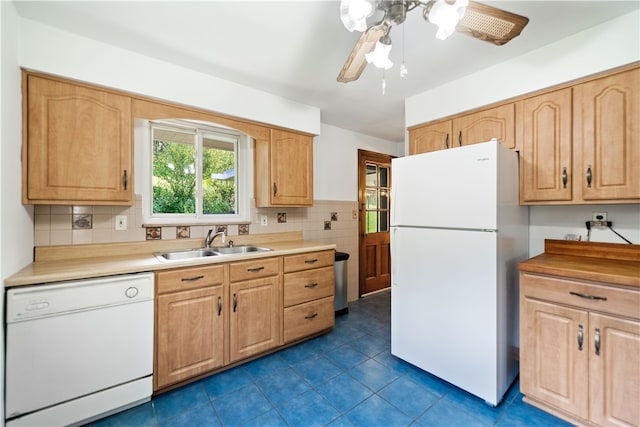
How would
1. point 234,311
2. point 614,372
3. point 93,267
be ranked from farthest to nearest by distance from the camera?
point 234,311 → point 93,267 → point 614,372

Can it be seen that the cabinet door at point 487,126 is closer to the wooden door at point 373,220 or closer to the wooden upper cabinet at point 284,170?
the wooden upper cabinet at point 284,170

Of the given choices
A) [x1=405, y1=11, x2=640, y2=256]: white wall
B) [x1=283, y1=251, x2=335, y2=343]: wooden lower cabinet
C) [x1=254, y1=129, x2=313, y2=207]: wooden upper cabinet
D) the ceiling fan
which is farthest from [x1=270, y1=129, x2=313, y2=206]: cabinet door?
the ceiling fan

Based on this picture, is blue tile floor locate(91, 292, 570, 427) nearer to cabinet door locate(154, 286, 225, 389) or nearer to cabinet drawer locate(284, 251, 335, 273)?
cabinet door locate(154, 286, 225, 389)

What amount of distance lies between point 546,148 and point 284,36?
6.46ft

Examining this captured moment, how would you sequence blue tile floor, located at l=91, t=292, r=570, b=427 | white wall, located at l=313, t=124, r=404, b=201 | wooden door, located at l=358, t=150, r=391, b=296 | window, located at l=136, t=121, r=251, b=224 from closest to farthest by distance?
blue tile floor, located at l=91, t=292, r=570, b=427, window, located at l=136, t=121, r=251, b=224, white wall, located at l=313, t=124, r=404, b=201, wooden door, located at l=358, t=150, r=391, b=296

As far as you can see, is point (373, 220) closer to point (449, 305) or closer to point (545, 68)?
point (449, 305)

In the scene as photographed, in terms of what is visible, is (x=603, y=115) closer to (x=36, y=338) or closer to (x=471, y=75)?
(x=471, y=75)

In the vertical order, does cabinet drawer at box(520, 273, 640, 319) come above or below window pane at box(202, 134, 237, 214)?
below

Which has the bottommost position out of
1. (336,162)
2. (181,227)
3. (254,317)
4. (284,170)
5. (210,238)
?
(254,317)

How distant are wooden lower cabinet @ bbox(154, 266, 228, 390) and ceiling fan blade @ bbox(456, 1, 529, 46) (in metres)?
2.06

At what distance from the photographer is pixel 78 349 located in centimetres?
153

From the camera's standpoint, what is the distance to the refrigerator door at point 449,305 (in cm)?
170

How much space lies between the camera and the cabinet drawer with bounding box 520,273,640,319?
1.36 meters

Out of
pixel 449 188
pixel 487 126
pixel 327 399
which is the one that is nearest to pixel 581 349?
pixel 449 188
